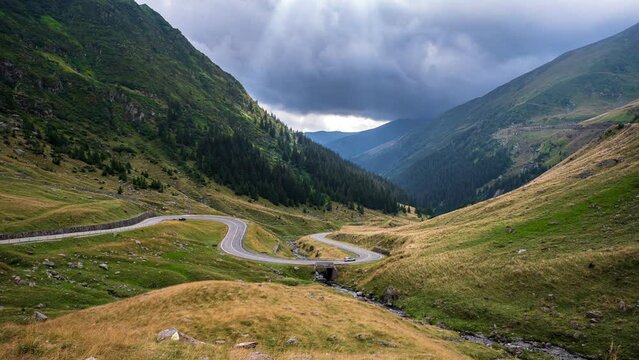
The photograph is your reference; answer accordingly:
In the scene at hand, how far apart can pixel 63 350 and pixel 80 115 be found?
21602 cm

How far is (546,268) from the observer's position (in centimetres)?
5291

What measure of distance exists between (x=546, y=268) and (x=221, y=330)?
157ft

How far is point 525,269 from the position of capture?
54.6 meters

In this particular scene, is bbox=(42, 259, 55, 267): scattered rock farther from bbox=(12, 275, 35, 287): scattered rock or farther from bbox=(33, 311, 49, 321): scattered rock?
bbox=(33, 311, 49, 321): scattered rock

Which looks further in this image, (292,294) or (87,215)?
(87,215)

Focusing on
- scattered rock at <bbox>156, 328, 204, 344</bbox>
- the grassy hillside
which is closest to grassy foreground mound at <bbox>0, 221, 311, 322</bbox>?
scattered rock at <bbox>156, 328, 204, 344</bbox>

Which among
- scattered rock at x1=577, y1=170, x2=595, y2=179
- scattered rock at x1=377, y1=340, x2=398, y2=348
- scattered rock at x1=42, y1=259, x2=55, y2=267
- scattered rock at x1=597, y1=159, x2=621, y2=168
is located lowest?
scattered rock at x1=42, y1=259, x2=55, y2=267

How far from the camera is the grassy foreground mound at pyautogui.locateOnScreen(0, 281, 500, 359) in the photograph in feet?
50.8

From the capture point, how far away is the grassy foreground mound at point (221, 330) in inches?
609

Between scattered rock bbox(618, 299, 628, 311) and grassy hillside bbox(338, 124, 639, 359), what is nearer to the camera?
scattered rock bbox(618, 299, 628, 311)

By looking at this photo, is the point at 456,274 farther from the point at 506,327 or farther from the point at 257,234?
the point at 257,234

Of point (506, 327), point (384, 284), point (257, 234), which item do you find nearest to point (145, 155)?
point (257, 234)

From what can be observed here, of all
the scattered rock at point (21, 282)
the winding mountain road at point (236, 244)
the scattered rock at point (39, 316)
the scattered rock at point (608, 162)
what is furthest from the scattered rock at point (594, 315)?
the scattered rock at point (21, 282)

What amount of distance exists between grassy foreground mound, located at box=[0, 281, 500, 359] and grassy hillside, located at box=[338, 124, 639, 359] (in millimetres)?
11720
